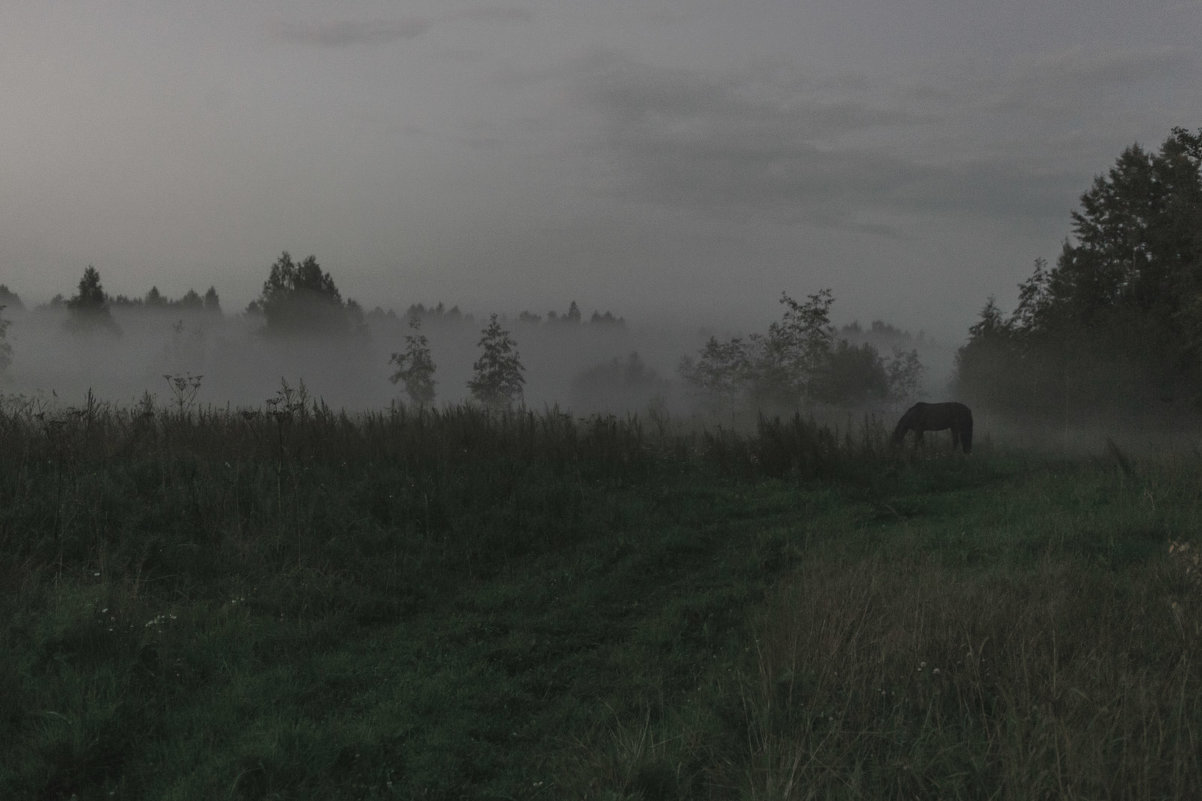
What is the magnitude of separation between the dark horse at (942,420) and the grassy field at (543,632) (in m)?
9.89

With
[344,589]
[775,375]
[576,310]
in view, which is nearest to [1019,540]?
[344,589]

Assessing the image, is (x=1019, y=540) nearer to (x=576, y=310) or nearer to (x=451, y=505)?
(x=451, y=505)

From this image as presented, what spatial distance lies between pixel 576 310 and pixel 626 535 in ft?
611

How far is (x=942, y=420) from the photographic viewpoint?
21.9 m

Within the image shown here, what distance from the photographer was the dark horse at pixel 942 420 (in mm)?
21016

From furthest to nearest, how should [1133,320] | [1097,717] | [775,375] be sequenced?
[775,375] < [1133,320] < [1097,717]

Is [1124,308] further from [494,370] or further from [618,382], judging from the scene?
[618,382]

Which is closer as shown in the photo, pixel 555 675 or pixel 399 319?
pixel 555 675

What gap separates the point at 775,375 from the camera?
137 feet

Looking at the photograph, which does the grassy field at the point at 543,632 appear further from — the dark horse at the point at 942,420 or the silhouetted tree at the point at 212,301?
the silhouetted tree at the point at 212,301

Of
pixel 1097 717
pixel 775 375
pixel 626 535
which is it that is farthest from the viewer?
pixel 775 375

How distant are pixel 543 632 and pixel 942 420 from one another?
61.5 ft

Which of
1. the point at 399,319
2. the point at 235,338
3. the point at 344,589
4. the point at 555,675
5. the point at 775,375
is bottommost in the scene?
the point at 555,675

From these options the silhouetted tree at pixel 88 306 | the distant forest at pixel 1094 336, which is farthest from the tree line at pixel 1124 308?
the silhouetted tree at pixel 88 306
